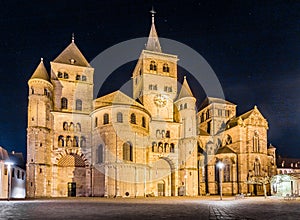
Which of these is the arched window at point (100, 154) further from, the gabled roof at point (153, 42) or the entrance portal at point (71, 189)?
the gabled roof at point (153, 42)

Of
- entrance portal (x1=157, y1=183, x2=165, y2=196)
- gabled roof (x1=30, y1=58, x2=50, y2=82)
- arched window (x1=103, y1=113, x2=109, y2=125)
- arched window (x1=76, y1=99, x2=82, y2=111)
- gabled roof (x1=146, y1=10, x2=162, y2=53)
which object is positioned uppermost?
gabled roof (x1=146, y1=10, x2=162, y2=53)

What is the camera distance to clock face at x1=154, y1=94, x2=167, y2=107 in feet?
236

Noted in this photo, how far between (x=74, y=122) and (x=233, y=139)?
1388 inches

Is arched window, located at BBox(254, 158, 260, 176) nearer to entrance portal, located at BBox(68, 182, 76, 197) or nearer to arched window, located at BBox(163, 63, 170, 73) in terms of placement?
arched window, located at BBox(163, 63, 170, 73)

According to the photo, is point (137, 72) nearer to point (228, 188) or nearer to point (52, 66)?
point (52, 66)

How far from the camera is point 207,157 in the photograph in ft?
253

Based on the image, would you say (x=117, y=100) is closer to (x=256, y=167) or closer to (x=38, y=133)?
(x=38, y=133)

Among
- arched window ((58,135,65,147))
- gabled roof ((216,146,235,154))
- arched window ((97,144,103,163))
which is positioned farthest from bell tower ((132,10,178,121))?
arched window ((58,135,65,147))

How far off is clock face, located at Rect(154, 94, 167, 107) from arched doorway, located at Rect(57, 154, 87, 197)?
2076 centimetres

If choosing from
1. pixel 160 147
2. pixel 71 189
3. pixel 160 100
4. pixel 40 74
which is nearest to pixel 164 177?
pixel 160 147

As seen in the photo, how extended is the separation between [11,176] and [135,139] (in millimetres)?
25173

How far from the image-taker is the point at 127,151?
55406mm

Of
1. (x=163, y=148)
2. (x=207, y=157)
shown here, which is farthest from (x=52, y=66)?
(x=207, y=157)

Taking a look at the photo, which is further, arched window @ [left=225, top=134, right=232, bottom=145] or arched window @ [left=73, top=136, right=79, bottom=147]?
arched window @ [left=225, top=134, right=232, bottom=145]
